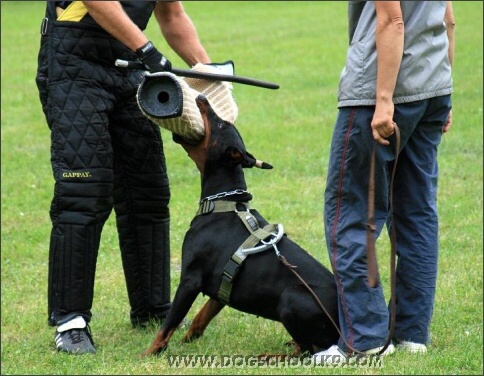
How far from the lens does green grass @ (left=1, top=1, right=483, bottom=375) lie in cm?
510

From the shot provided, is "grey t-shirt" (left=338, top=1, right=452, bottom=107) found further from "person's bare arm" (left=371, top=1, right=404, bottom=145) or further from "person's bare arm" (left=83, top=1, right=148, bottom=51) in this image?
"person's bare arm" (left=83, top=1, right=148, bottom=51)

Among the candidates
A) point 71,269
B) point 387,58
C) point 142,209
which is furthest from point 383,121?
point 71,269

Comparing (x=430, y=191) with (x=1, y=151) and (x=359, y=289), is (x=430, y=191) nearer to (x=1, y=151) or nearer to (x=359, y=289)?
(x=359, y=289)

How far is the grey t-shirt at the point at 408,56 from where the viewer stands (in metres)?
4.46

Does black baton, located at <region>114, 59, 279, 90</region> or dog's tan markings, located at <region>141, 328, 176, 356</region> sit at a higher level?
black baton, located at <region>114, 59, 279, 90</region>

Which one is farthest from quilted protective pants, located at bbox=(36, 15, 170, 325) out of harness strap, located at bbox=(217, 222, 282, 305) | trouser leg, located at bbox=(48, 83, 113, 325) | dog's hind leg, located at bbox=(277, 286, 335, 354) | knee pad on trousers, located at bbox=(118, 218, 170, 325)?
dog's hind leg, located at bbox=(277, 286, 335, 354)

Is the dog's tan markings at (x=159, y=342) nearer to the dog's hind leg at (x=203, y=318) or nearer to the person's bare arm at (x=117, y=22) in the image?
the dog's hind leg at (x=203, y=318)

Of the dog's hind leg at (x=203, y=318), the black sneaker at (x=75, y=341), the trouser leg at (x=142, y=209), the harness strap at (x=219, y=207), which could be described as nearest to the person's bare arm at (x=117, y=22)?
the trouser leg at (x=142, y=209)

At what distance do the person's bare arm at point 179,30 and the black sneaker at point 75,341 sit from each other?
169 centimetres

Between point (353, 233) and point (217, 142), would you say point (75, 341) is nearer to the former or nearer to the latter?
point (217, 142)

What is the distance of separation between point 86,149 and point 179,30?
99 cm

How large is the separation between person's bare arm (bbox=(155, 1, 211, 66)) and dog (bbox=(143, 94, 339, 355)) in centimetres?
72

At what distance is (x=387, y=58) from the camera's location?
4.33 meters

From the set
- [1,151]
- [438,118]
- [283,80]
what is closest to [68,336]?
[438,118]
